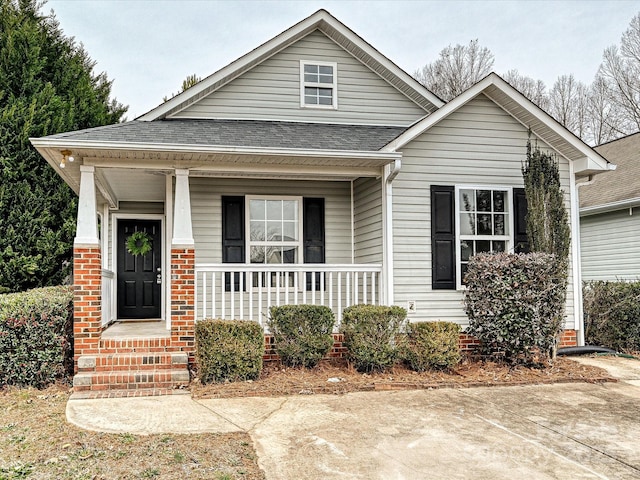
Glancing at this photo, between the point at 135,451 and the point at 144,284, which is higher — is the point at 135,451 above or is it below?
below

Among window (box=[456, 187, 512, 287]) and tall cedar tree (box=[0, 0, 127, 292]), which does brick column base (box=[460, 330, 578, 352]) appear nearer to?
window (box=[456, 187, 512, 287])

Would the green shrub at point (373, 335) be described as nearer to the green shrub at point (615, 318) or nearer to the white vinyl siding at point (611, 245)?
the green shrub at point (615, 318)

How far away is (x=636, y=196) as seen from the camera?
1307 centimetres

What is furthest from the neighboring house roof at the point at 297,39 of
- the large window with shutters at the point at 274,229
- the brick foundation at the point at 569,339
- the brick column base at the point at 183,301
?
the brick foundation at the point at 569,339

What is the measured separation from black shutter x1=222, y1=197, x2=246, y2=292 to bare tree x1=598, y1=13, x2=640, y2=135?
20.2 m

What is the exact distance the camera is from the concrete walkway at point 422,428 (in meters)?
4.60

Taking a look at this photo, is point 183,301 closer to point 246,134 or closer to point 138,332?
point 138,332

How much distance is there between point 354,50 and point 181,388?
272 inches

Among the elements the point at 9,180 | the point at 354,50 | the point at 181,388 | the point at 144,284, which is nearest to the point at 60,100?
the point at 9,180

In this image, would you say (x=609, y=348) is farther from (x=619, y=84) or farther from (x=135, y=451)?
(x=619, y=84)

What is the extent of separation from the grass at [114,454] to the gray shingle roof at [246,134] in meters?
3.71

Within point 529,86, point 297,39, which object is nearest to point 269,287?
point 297,39

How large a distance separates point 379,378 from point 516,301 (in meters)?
2.09

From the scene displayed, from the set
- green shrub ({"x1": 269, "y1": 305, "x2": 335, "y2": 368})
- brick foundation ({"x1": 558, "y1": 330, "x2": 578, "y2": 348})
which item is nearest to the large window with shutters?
green shrub ({"x1": 269, "y1": 305, "x2": 335, "y2": 368})
